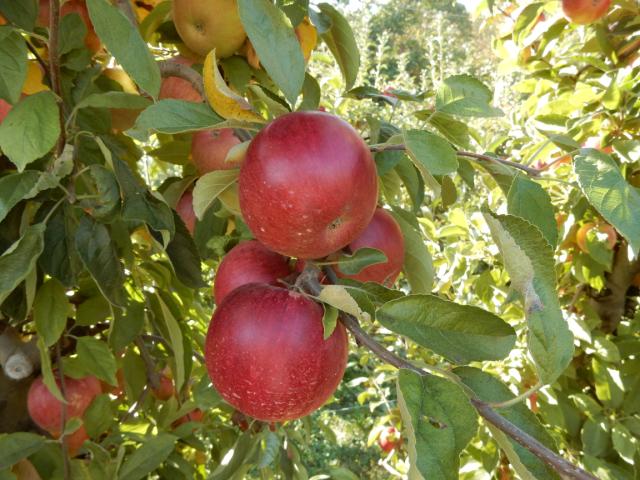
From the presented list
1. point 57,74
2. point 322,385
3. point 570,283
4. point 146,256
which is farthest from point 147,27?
point 570,283

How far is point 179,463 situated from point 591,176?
2.69 feet

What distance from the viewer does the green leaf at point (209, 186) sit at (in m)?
0.59

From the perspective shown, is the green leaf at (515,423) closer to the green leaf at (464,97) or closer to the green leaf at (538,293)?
the green leaf at (538,293)

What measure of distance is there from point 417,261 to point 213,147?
333mm

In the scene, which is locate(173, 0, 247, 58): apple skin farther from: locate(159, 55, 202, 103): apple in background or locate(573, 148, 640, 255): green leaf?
locate(573, 148, 640, 255): green leaf

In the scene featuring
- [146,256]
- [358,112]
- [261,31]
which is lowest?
[358,112]

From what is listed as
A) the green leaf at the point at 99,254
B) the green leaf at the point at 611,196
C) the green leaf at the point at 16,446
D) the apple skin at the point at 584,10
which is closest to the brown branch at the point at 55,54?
the green leaf at the point at 99,254

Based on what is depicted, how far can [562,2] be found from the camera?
58.9 inches

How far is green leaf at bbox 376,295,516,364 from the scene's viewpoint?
490 mm

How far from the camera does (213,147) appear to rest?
859mm

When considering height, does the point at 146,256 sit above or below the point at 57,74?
below

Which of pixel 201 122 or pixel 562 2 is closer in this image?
pixel 201 122

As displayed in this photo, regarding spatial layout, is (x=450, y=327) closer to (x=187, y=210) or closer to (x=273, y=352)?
(x=273, y=352)

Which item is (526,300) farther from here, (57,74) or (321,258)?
(57,74)
